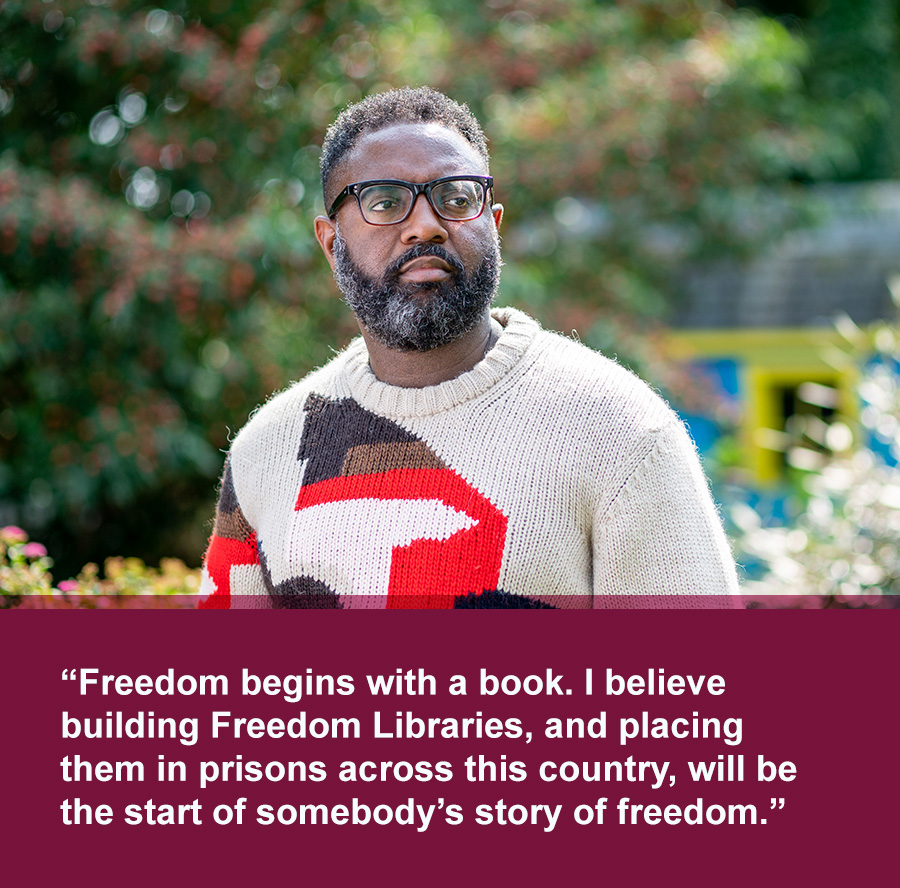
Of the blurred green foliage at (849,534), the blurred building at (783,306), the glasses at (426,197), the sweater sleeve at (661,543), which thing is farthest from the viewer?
the blurred building at (783,306)

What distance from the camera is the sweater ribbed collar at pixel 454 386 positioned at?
2008 millimetres

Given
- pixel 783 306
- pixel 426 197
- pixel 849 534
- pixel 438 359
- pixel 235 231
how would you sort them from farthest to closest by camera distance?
pixel 783 306 < pixel 235 231 < pixel 849 534 < pixel 438 359 < pixel 426 197

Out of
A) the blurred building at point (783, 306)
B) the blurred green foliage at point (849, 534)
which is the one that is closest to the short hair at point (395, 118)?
the blurred green foliage at point (849, 534)

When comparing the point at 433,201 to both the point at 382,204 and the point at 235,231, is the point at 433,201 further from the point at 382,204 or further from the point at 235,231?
the point at 235,231

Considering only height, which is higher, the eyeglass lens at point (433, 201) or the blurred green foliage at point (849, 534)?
the blurred green foliage at point (849, 534)

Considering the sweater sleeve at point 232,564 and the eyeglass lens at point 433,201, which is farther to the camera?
the sweater sleeve at point 232,564

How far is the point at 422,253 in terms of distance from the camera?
6.42 ft

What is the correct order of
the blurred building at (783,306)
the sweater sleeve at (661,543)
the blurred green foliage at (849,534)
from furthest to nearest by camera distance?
the blurred building at (783,306), the blurred green foliage at (849,534), the sweater sleeve at (661,543)

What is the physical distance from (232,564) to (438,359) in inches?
22.8

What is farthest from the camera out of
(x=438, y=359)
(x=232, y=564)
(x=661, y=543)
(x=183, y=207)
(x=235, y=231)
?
(x=183, y=207)

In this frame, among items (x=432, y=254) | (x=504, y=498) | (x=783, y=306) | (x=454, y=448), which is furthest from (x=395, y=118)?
(x=783, y=306)

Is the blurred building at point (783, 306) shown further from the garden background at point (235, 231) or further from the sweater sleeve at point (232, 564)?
the sweater sleeve at point (232, 564)

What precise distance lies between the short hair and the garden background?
1309mm

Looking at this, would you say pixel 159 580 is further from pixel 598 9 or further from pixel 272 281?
pixel 598 9
